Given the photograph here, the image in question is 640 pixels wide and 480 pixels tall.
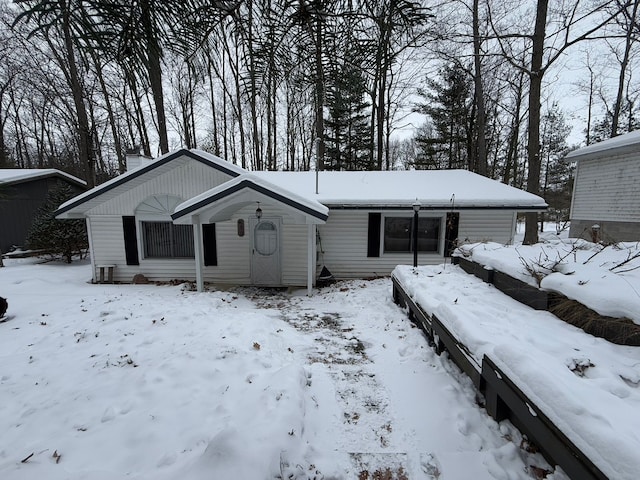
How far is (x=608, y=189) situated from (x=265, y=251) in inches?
488

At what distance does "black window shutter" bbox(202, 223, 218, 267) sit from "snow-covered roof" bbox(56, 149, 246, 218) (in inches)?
68.0

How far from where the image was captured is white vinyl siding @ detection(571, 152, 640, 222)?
9.47m

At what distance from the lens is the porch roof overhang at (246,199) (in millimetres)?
6738

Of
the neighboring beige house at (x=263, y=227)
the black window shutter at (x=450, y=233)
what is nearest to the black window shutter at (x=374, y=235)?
the neighboring beige house at (x=263, y=227)

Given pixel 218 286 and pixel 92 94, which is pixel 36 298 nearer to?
pixel 218 286

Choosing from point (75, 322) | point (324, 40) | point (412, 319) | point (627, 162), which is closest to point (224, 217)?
point (75, 322)

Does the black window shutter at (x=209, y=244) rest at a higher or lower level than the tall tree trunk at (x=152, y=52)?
lower

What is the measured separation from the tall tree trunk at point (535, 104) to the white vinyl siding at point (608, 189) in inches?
107

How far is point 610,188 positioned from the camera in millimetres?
10258

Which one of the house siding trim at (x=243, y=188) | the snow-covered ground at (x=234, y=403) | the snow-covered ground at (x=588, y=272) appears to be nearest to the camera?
the snow-covered ground at (x=234, y=403)

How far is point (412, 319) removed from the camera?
203 inches

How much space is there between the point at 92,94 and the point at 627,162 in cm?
1424

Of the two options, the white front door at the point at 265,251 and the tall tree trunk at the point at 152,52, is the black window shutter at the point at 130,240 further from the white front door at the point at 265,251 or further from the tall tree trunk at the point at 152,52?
the tall tree trunk at the point at 152,52

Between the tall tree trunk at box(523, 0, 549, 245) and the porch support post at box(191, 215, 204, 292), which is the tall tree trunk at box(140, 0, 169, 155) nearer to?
the porch support post at box(191, 215, 204, 292)
